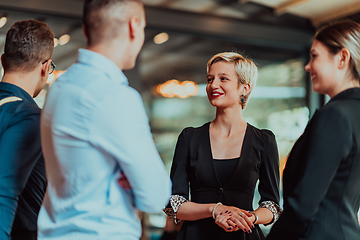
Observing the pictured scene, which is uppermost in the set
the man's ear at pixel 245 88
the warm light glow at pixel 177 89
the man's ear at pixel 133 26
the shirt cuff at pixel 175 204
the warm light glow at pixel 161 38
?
the man's ear at pixel 133 26

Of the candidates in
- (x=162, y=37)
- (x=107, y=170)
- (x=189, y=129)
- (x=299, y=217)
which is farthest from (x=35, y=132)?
(x=162, y=37)

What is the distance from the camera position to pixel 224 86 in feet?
6.73

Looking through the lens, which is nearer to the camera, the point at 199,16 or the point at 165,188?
the point at 165,188

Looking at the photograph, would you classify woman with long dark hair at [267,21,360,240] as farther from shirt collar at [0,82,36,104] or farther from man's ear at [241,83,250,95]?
shirt collar at [0,82,36,104]

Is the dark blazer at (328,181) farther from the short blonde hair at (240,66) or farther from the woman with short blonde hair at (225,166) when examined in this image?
the short blonde hair at (240,66)

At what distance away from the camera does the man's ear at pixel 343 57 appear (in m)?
1.36

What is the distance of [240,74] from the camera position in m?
2.09

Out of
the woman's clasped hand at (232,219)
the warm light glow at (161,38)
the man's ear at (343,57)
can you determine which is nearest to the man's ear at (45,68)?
the woman's clasped hand at (232,219)

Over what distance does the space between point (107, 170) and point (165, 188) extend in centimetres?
19

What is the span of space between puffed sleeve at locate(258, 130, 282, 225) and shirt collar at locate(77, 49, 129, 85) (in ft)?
3.54

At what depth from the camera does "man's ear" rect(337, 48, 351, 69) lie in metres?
1.36

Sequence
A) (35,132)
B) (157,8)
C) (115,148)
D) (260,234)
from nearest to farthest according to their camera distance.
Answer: (115,148), (35,132), (260,234), (157,8)

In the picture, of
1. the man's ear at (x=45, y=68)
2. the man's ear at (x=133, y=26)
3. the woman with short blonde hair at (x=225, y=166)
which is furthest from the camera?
the woman with short blonde hair at (x=225, y=166)

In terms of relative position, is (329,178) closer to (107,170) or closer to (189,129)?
Answer: (107,170)
